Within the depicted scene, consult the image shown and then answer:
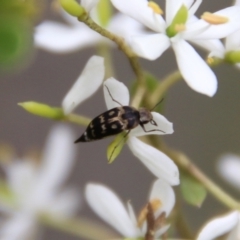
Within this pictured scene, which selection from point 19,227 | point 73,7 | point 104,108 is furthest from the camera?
point 104,108

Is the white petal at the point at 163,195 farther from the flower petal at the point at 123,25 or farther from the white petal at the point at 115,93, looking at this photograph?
the flower petal at the point at 123,25

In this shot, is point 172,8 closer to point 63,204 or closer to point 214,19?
point 214,19

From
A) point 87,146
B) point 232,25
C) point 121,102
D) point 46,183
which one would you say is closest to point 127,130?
point 121,102

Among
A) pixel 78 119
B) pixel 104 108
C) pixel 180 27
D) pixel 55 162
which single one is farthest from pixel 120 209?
pixel 104 108

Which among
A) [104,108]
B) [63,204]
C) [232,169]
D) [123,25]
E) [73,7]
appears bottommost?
[104,108]

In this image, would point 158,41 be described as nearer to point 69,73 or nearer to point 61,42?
point 61,42

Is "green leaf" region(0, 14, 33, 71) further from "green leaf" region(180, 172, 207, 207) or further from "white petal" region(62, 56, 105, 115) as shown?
"green leaf" region(180, 172, 207, 207)
